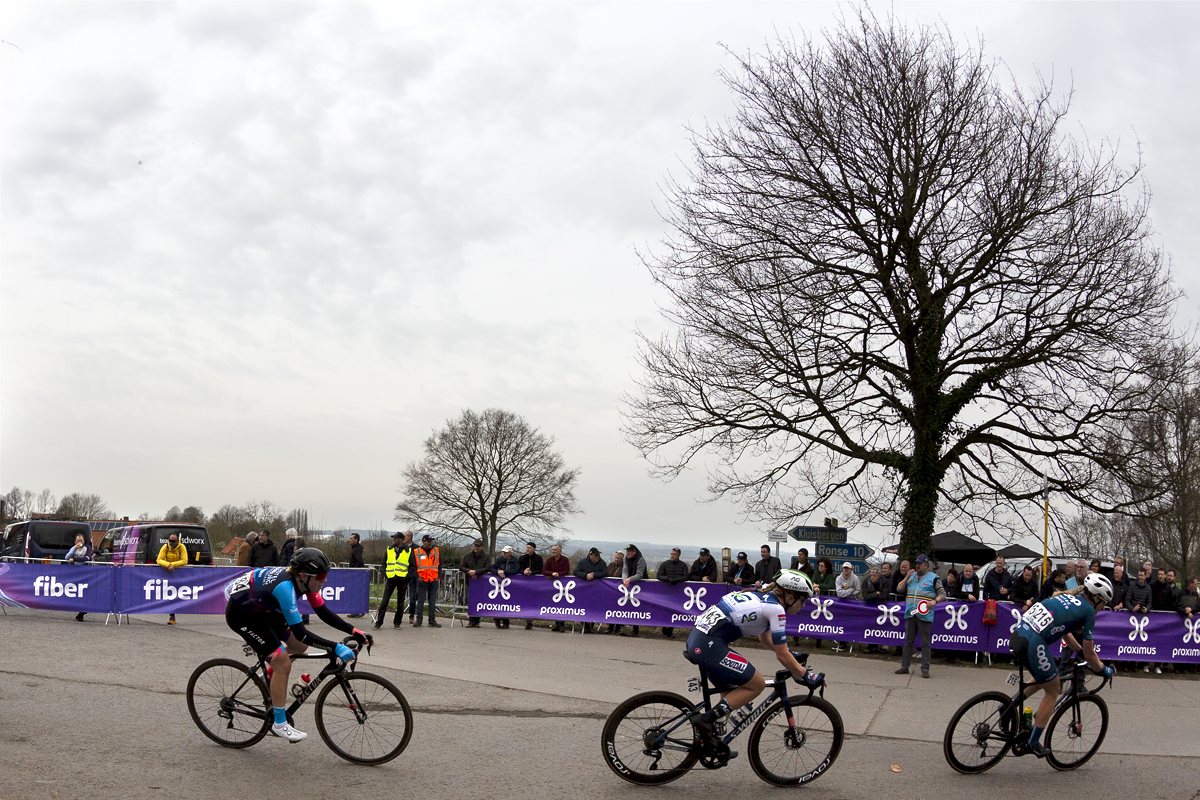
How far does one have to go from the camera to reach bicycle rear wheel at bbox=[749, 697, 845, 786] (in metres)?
7.36

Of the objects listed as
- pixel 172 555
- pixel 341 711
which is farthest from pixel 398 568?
pixel 341 711

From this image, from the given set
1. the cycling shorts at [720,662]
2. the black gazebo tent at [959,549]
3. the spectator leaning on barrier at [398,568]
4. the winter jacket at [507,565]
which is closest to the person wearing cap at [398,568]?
the spectator leaning on barrier at [398,568]

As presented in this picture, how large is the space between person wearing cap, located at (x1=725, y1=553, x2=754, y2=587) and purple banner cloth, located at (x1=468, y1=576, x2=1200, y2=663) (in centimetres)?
41

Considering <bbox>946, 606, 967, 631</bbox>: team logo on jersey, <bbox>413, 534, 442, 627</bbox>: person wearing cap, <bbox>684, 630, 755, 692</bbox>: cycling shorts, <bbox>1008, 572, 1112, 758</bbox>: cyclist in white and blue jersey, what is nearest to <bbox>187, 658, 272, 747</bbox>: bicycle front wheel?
<bbox>684, 630, 755, 692</bbox>: cycling shorts

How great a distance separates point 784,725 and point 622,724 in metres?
1.27

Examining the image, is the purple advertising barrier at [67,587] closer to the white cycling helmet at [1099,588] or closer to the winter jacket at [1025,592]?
the white cycling helmet at [1099,588]

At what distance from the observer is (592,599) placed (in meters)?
18.6

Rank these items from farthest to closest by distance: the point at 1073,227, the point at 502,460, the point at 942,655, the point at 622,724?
the point at 502,460, the point at 1073,227, the point at 942,655, the point at 622,724

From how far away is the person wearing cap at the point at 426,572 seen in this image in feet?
59.3

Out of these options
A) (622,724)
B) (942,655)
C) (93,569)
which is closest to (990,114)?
(942,655)

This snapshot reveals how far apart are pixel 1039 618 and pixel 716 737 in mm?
3260

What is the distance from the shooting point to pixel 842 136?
2106cm

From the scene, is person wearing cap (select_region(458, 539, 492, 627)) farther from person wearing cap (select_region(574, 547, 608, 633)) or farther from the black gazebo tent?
the black gazebo tent

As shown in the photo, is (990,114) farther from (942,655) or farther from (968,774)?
(968,774)
